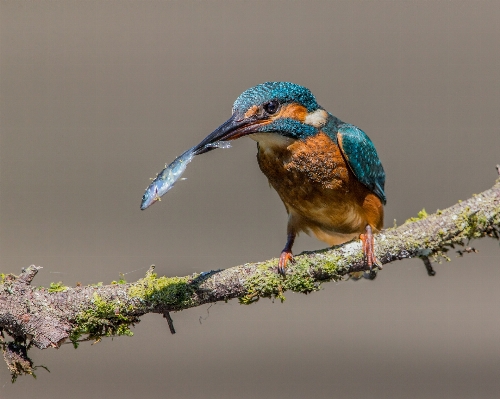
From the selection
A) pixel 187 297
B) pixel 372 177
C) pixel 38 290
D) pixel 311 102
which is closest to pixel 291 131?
pixel 311 102

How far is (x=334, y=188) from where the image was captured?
2.76 meters

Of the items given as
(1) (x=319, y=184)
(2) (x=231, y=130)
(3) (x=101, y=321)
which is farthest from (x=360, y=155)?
(3) (x=101, y=321)

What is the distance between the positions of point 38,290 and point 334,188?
4.24 feet

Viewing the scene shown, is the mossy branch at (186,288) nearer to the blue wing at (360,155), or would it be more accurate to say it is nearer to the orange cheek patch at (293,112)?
the blue wing at (360,155)

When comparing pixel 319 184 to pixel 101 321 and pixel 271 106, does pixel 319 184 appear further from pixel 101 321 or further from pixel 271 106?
pixel 101 321

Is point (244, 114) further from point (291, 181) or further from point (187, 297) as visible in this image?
point (187, 297)

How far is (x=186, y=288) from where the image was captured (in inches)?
87.1

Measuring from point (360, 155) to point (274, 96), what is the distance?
54 cm

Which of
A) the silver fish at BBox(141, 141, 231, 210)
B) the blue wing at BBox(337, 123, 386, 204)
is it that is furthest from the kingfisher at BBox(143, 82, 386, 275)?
the silver fish at BBox(141, 141, 231, 210)

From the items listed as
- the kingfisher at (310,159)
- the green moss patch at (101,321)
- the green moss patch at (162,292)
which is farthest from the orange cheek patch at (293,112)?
the green moss patch at (101,321)

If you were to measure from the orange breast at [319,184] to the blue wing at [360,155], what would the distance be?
1.1 inches

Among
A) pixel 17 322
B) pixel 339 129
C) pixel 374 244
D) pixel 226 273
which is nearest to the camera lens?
pixel 17 322

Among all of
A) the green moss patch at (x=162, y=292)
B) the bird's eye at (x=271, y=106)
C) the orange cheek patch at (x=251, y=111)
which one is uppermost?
the bird's eye at (x=271, y=106)

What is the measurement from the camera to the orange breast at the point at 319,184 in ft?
8.82
